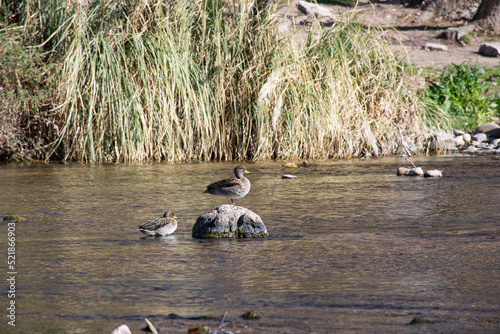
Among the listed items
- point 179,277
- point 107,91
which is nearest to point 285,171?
point 107,91

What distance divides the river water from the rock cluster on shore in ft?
15.4

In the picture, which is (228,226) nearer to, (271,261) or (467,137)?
(271,261)

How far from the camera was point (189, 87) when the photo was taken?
427 inches

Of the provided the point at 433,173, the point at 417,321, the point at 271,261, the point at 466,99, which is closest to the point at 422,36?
the point at 466,99

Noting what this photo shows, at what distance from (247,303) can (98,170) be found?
686 cm

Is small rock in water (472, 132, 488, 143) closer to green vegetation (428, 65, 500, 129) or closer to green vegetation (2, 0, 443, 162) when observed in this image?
green vegetation (428, 65, 500, 129)

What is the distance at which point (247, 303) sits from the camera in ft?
11.1

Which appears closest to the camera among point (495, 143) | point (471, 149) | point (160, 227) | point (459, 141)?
point (160, 227)

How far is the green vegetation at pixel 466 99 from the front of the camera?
1498 centimetres

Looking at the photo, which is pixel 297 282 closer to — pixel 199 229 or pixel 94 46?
pixel 199 229

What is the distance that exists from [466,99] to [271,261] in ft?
40.5

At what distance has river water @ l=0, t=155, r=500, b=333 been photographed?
3.19 meters

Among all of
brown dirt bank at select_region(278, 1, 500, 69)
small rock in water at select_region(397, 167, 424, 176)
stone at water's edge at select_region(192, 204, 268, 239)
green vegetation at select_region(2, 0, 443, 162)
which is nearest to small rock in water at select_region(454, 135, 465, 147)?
green vegetation at select_region(2, 0, 443, 162)

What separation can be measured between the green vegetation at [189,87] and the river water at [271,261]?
2.79m
